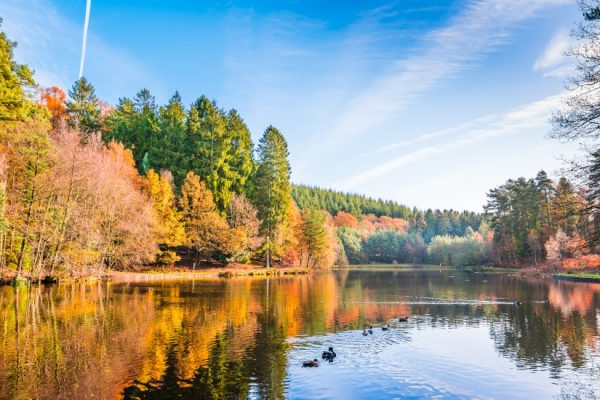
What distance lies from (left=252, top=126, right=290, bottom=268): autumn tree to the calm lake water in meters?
41.6

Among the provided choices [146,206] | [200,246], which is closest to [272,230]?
[200,246]

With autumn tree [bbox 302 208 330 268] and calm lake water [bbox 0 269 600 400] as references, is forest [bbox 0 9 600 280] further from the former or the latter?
calm lake water [bbox 0 269 600 400]

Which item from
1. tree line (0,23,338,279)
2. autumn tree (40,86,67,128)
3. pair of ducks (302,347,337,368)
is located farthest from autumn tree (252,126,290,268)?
pair of ducks (302,347,337,368)

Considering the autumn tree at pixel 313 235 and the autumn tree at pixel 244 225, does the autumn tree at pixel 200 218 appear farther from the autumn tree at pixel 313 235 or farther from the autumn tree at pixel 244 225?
the autumn tree at pixel 313 235

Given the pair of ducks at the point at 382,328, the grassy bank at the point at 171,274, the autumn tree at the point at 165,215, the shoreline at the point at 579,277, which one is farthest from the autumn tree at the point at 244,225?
the shoreline at the point at 579,277

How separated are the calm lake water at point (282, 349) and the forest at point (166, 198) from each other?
5.00 meters

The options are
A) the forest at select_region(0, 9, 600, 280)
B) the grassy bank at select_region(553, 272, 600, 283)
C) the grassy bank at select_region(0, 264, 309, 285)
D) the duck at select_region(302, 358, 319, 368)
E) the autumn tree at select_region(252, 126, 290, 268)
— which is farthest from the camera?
the autumn tree at select_region(252, 126, 290, 268)

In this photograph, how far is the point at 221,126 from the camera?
243 feet

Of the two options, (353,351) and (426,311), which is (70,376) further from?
(426,311)

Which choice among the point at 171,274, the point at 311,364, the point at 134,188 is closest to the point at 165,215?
the point at 134,188

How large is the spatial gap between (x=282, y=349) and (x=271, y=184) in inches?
2315

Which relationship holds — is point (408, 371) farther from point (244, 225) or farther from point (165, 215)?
point (244, 225)

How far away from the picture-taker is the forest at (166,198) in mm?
38344

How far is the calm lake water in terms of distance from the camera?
13.6 meters
